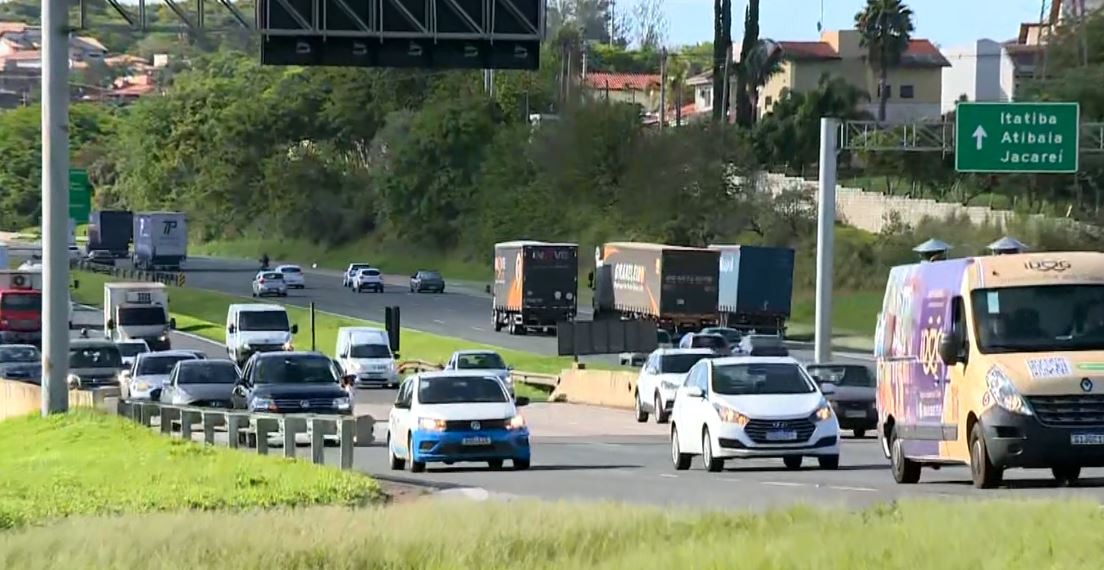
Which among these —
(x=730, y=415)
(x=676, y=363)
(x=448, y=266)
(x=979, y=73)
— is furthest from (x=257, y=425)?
(x=979, y=73)

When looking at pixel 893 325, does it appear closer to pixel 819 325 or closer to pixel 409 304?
pixel 819 325

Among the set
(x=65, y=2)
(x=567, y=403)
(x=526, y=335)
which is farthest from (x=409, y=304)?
(x=65, y=2)

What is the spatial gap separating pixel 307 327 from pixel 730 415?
5785cm

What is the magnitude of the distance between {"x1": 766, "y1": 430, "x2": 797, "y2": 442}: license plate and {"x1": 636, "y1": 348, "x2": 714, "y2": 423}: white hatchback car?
16.9 meters

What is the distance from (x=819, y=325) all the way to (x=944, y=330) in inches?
1145

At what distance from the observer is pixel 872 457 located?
32.3m

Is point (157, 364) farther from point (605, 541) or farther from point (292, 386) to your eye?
point (605, 541)

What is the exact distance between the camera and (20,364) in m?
53.4

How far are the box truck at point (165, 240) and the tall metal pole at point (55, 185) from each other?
8041cm

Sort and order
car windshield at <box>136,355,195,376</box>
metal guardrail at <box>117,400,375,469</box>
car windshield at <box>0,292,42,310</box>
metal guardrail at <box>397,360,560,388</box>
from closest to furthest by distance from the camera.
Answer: metal guardrail at <box>117,400,375,469</box>, car windshield at <box>136,355,195,376</box>, metal guardrail at <box>397,360,560,388</box>, car windshield at <box>0,292,42,310</box>

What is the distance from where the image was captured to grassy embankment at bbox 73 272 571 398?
69.4 meters

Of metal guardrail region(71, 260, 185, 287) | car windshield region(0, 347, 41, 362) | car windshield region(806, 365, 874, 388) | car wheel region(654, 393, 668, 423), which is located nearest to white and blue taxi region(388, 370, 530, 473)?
car windshield region(806, 365, 874, 388)

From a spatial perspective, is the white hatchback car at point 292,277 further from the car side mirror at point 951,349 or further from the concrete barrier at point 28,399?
the car side mirror at point 951,349

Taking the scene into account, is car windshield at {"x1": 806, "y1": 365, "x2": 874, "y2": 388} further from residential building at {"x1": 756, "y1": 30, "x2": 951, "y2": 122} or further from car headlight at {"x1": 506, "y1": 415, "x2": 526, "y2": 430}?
residential building at {"x1": 756, "y1": 30, "x2": 951, "y2": 122}
